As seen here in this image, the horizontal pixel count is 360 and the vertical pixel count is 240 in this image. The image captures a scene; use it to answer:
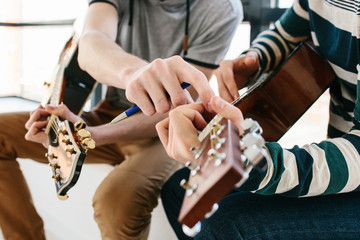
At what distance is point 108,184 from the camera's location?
104 centimetres

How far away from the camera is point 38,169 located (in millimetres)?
1550

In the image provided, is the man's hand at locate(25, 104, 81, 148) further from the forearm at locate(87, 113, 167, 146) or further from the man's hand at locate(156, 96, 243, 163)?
the man's hand at locate(156, 96, 243, 163)

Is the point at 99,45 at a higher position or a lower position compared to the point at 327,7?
lower

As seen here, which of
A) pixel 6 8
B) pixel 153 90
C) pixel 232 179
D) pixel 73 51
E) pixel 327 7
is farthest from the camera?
pixel 6 8

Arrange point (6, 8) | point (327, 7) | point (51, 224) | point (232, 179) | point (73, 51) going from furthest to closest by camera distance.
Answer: point (6, 8) < point (51, 224) < point (73, 51) < point (327, 7) < point (232, 179)

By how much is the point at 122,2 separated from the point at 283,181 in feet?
2.42

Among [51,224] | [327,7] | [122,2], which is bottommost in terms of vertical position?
[51,224]

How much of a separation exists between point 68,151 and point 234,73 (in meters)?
0.50

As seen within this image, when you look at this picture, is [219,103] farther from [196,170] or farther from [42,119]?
[42,119]

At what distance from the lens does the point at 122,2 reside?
3.47 feet

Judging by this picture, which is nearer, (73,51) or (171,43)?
(171,43)

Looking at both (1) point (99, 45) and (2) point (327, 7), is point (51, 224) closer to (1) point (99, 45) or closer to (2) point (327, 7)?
(1) point (99, 45)

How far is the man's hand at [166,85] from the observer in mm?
523

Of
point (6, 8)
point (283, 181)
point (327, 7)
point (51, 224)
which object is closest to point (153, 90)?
point (283, 181)
